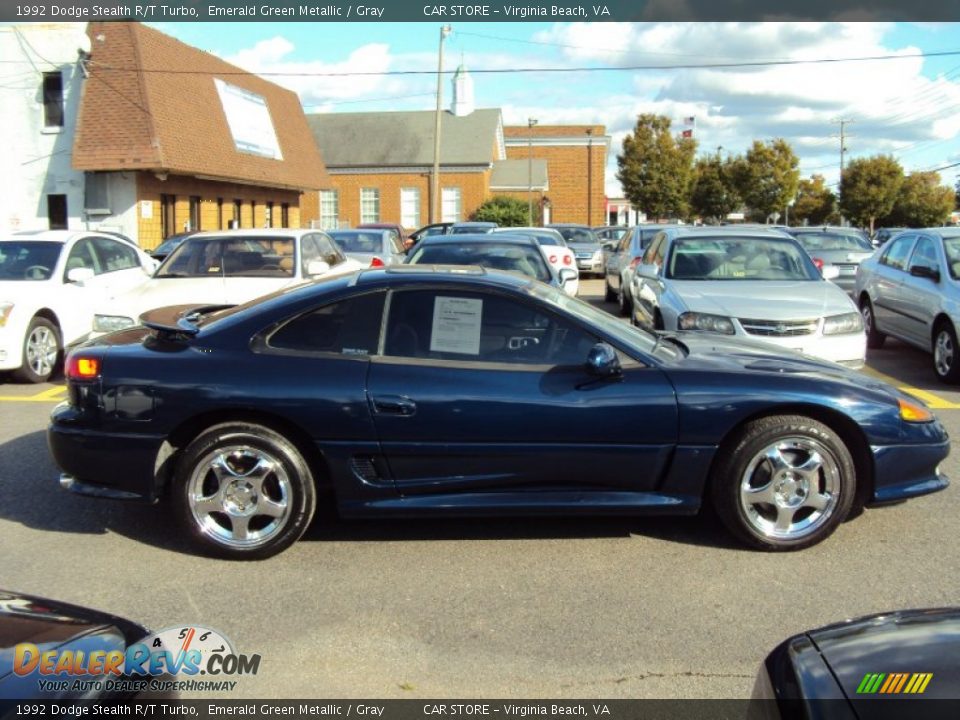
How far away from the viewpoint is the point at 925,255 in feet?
34.7

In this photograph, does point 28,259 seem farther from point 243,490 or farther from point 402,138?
point 402,138

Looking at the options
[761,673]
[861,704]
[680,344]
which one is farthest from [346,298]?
[861,704]

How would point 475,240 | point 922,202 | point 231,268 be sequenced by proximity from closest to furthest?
point 231,268, point 475,240, point 922,202

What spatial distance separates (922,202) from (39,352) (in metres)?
61.5

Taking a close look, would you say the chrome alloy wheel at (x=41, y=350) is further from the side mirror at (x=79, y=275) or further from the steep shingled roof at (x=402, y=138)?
the steep shingled roof at (x=402, y=138)

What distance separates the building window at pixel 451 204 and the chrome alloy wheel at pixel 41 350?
45.6m

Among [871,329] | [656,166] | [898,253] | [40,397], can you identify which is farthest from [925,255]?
[656,166]

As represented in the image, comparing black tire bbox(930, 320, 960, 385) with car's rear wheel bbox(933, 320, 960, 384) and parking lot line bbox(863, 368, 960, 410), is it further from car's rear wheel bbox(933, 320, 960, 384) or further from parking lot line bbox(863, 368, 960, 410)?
parking lot line bbox(863, 368, 960, 410)

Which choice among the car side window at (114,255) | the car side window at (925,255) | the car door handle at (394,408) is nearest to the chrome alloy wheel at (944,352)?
the car side window at (925,255)

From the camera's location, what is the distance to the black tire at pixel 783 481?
15.4 ft

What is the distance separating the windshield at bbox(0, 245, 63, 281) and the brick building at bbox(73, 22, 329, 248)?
15.1 metres

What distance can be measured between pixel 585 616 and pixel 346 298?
6.86 feet

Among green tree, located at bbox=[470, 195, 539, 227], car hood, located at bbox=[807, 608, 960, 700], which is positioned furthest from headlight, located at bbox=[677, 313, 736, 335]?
green tree, located at bbox=[470, 195, 539, 227]

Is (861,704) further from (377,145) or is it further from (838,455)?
(377,145)
